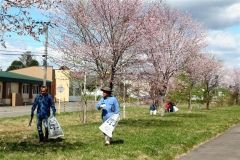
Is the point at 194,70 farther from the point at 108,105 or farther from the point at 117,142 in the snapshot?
the point at 108,105

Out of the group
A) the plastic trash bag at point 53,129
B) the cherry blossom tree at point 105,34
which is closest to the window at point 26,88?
the cherry blossom tree at point 105,34

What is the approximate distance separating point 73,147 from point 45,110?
1.97 metres

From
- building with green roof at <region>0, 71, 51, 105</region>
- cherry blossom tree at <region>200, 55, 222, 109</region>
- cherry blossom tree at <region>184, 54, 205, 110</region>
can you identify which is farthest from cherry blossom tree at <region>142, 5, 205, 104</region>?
building with green roof at <region>0, 71, 51, 105</region>

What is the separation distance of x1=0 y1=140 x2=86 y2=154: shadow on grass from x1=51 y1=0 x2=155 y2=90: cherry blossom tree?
7695mm

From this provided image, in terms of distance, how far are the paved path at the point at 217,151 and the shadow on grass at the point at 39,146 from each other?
→ 295 centimetres

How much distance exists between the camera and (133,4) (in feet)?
74.8

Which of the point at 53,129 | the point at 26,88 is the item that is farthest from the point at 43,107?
the point at 26,88

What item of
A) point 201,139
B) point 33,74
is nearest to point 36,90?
point 33,74

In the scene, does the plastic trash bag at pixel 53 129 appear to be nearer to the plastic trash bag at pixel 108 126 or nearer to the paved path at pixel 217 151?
the plastic trash bag at pixel 108 126

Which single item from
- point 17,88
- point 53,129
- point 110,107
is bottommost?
point 53,129

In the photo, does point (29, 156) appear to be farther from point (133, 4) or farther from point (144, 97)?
point (144, 97)

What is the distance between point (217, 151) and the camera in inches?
593

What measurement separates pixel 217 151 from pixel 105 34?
9.32 m

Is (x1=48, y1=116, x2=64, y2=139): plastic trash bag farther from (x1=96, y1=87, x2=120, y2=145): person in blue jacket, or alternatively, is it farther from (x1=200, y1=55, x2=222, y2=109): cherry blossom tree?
(x1=200, y1=55, x2=222, y2=109): cherry blossom tree
